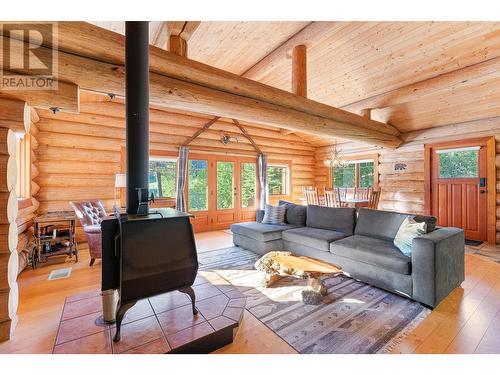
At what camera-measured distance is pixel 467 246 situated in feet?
14.1

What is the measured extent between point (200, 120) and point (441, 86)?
15.6 feet

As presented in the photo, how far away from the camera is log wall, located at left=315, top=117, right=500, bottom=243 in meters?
4.54

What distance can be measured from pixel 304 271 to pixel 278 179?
17.6 ft

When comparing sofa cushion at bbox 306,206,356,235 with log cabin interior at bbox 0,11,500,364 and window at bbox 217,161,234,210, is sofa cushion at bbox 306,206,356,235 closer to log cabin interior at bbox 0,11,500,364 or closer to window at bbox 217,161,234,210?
log cabin interior at bbox 0,11,500,364

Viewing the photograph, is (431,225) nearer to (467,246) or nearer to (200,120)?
(467,246)

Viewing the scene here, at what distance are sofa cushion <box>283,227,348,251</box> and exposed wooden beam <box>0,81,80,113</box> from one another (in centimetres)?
320

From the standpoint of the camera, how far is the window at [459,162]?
4.73 metres

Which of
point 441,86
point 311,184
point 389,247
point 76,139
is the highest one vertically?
point 441,86

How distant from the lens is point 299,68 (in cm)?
358

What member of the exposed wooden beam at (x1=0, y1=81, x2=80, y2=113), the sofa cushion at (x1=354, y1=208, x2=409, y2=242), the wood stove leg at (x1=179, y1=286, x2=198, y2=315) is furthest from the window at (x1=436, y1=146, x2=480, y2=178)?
the exposed wooden beam at (x1=0, y1=81, x2=80, y2=113)

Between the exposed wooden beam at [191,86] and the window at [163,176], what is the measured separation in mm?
2879

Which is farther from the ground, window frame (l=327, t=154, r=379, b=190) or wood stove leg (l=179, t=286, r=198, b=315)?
window frame (l=327, t=154, r=379, b=190)

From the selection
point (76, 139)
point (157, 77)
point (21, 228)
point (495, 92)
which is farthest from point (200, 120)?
point (495, 92)
